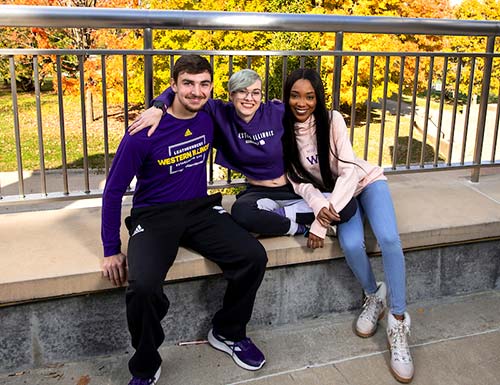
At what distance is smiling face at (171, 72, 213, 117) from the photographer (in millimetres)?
2715

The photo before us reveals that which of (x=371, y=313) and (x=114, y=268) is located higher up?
(x=114, y=268)

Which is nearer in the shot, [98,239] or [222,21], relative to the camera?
[98,239]

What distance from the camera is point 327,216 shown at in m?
2.95

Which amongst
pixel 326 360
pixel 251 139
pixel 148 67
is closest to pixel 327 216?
pixel 251 139

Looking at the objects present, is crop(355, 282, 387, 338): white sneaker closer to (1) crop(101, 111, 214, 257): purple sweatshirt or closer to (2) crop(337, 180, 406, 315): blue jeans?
(2) crop(337, 180, 406, 315): blue jeans

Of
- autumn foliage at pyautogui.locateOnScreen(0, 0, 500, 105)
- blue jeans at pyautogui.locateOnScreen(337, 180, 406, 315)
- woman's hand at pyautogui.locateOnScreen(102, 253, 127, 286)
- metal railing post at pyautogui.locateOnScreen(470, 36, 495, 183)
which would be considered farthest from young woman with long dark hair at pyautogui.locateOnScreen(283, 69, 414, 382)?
autumn foliage at pyautogui.locateOnScreen(0, 0, 500, 105)

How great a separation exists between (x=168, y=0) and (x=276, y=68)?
3643 mm

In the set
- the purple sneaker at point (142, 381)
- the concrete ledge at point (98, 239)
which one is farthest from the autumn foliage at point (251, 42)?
the purple sneaker at point (142, 381)

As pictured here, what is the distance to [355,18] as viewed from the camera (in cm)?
350

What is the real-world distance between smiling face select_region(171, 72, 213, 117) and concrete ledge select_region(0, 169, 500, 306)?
2.36 feet

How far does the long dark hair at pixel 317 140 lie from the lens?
10.2 ft

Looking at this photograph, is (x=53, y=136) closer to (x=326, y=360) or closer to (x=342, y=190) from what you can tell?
(x=342, y=190)

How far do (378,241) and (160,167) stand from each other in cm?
116

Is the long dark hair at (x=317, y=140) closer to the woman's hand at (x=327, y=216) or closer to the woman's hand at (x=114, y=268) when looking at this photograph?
the woman's hand at (x=327, y=216)
